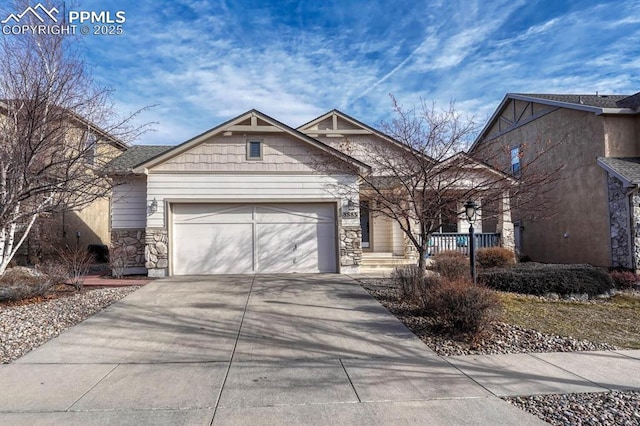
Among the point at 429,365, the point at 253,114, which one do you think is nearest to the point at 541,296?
the point at 429,365

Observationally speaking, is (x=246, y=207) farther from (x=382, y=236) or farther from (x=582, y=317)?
(x=582, y=317)

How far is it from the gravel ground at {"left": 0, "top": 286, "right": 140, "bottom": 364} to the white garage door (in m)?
3.08

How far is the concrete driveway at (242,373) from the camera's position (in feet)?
13.3

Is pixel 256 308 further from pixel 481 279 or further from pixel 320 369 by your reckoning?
pixel 481 279

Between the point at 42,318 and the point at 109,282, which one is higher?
the point at 109,282

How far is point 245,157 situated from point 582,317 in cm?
995

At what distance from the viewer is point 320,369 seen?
5.33 meters

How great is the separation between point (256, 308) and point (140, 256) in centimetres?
680

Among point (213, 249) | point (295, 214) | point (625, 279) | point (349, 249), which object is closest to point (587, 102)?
point (625, 279)

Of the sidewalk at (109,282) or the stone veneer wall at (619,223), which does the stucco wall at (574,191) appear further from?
the sidewalk at (109,282)

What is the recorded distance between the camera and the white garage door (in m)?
13.0

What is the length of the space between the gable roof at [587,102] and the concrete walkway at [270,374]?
8.06 meters

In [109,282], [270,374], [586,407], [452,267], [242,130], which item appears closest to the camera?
[586,407]

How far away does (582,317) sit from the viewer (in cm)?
851
